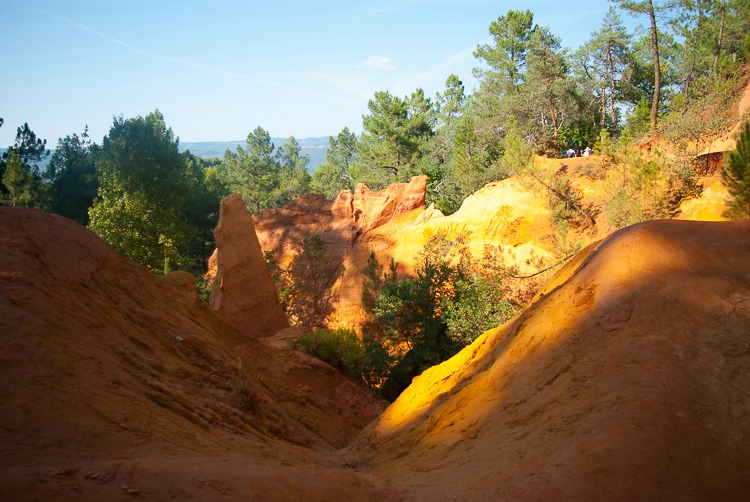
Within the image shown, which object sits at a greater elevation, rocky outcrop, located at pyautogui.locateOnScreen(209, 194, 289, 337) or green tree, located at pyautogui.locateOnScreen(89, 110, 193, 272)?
green tree, located at pyautogui.locateOnScreen(89, 110, 193, 272)

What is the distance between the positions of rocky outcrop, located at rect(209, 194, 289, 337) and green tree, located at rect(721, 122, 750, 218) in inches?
621

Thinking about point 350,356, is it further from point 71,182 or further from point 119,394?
point 71,182

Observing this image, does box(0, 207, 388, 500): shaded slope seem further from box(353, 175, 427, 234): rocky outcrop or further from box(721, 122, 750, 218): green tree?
box(353, 175, 427, 234): rocky outcrop

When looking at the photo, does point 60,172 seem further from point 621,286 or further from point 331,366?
point 621,286

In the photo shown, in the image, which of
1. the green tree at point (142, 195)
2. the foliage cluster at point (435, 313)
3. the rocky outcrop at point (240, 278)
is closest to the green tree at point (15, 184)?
the green tree at point (142, 195)

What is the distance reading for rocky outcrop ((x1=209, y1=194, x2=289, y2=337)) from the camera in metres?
20.1

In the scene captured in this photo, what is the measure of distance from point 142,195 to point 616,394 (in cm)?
2946

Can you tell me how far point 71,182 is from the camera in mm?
40219

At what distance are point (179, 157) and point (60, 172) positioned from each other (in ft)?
42.7

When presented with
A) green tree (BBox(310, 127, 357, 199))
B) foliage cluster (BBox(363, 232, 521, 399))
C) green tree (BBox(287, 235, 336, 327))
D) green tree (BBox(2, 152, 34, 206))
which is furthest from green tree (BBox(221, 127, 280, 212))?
foliage cluster (BBox(363, 232, 521, 399))

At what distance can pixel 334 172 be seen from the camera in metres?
71.3

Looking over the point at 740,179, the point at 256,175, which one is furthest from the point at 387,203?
the point at 256,175

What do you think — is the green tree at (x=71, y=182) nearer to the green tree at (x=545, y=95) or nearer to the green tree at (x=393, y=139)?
the green tree at (x=393, y=139)

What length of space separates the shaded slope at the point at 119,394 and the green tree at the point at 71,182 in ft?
105
